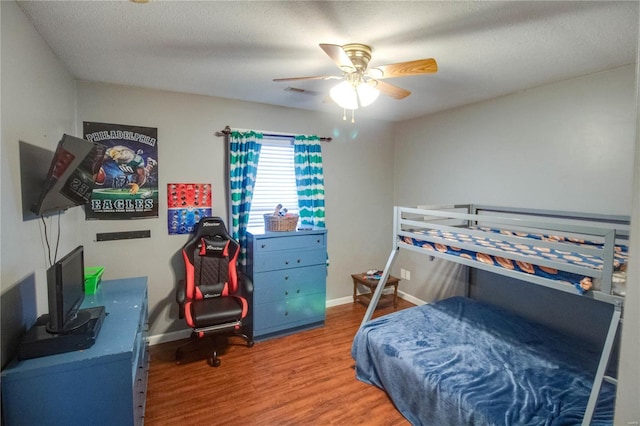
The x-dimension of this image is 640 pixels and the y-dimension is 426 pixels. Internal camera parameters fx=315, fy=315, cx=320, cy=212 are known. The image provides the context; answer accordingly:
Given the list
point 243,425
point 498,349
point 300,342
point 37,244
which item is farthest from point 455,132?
point 37,244

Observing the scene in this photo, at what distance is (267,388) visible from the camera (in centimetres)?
241

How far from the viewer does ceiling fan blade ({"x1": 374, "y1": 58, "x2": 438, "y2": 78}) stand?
1.72 m

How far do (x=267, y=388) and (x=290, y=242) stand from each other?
1297mm

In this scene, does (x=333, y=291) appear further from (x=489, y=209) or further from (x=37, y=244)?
(x=37, y=244)

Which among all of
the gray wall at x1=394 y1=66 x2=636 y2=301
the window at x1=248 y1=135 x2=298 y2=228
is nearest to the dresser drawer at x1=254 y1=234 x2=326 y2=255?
the window at x1=248 y1=135 x2=298 y2=228

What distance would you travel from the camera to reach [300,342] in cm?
310

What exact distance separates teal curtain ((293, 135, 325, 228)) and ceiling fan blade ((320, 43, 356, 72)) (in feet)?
5.29

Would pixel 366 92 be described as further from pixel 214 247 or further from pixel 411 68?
pixel 214 247

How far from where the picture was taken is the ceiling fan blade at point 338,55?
157cm

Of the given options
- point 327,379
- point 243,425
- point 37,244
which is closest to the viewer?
point 37,244

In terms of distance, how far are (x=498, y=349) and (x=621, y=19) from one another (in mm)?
2095

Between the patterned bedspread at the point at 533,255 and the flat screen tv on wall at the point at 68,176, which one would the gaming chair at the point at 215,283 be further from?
the patterned bedspread at the point at 533,255

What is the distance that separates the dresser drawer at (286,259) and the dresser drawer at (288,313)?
35 cm

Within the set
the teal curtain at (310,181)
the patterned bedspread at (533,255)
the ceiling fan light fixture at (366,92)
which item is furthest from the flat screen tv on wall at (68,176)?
the patterned bedspread at (533,255)
